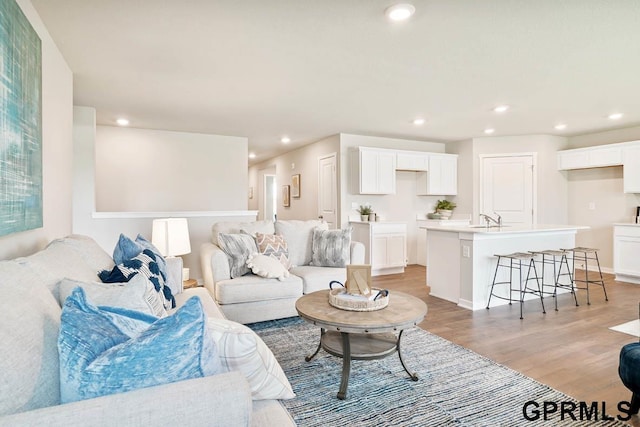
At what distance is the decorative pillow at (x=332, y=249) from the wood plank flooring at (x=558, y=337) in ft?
3.42

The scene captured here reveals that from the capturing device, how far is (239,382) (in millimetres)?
934

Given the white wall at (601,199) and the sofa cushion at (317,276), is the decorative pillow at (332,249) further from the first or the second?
the white wall at (601,199)

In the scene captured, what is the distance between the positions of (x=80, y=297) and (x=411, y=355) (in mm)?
2321

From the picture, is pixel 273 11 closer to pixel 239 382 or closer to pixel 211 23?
pixel 211 23

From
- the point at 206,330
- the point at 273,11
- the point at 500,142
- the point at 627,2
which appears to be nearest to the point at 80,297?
the point at 206,330

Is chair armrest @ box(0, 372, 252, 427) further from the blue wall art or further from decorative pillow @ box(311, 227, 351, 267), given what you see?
decorative pillow @ box(311, 227, 351, 267)

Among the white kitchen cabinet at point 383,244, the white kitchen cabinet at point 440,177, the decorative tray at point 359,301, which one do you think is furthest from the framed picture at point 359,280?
the white kitchen cabinet at point 440,177

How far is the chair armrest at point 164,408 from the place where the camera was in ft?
2.60

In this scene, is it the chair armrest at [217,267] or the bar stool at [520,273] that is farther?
the bar stool at [520,273]

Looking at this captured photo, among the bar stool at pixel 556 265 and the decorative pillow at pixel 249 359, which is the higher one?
the decorative pillow at pixel 249 359

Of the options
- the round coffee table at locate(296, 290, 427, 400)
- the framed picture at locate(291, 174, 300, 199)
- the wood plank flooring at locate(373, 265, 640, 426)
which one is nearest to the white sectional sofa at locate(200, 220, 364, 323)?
the round coffee table at locate(296, 290, 427, 400)

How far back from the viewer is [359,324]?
1.99 meters

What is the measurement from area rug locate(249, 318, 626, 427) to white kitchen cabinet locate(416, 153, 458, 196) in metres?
4.22

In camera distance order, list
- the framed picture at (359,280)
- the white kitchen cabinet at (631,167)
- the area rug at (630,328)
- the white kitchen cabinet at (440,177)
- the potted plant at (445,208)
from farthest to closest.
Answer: the potted plant at (445,208) → the white kitchen cabinet at (440,177) → the white kitchen cabinet at (631,167) → the area rug at (630,328) → the framed picture at (359,280)
